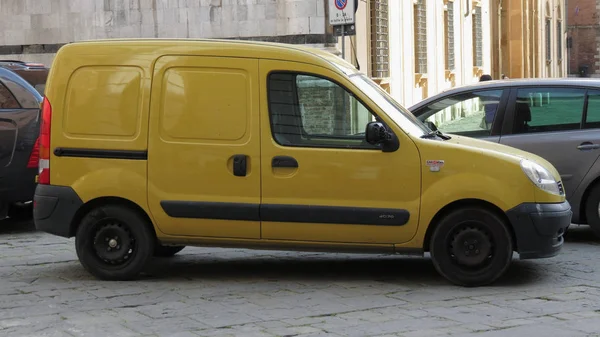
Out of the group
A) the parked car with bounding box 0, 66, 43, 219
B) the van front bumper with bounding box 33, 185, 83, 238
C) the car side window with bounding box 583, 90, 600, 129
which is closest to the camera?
the van front bumper with bounding box 33, 185, 83, 238

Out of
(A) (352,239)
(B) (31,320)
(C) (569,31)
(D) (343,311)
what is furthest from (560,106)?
(C) (569,31)

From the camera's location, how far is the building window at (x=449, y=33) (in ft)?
105

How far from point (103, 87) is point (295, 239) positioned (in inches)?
71.8

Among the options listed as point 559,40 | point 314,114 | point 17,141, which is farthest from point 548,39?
point 314,114

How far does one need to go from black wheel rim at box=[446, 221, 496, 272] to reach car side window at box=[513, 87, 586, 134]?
104 inches

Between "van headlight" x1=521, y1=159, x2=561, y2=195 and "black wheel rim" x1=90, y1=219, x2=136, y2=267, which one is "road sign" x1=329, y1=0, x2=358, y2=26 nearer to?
"van headlight" x1=521, y1=159, x2=561, y2=195

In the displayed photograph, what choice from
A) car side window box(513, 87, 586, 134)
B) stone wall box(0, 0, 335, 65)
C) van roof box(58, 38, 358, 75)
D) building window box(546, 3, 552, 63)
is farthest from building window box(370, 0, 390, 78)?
building window box(546, 3, 552, 63)

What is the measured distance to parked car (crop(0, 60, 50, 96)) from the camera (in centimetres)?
1298

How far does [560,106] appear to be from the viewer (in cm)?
1102

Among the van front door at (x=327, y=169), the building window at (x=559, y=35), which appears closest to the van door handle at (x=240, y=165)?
the van front door at (x=327, y=169)

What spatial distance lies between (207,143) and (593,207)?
4.06 metres

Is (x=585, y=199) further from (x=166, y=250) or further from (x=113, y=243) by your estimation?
(x=113, y=243)

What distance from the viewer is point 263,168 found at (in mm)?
8625

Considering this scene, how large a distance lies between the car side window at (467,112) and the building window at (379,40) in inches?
474
